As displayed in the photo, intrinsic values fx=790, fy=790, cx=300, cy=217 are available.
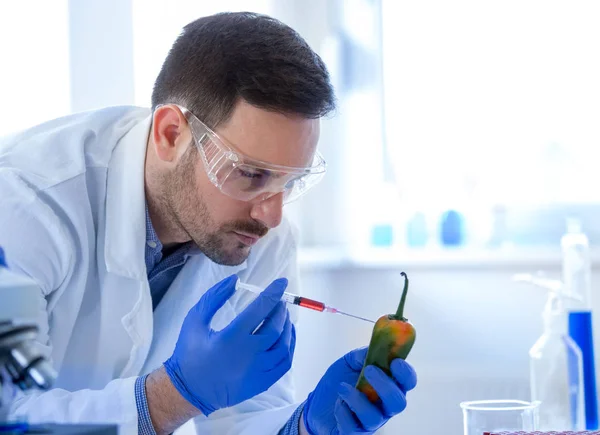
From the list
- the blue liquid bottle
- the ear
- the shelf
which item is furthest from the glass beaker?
the shelf

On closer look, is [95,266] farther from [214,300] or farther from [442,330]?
[442,330]

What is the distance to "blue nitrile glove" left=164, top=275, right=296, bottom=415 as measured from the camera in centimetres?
144

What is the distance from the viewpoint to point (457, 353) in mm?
2516

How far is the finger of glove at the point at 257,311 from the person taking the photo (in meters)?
1.45

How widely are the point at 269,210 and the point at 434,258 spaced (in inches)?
41.5

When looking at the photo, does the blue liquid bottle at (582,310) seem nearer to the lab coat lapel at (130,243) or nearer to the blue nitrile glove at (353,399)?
the blue nitrile glove at (353,399)

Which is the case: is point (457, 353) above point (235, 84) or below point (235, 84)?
below

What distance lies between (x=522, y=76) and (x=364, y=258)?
815 mm

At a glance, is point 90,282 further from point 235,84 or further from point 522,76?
point 522,76

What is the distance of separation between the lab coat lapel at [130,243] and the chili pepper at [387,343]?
0.49m

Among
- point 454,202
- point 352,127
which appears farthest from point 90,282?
point 454,202

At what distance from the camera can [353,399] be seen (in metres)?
1.49

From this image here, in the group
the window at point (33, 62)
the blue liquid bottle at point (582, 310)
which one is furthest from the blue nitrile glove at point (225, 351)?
the window at point (33, 62)

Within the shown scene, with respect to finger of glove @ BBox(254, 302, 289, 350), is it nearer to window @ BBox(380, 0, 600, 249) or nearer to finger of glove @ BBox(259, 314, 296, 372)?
finger of glove @ BBox(259, 314, 296, 372)
